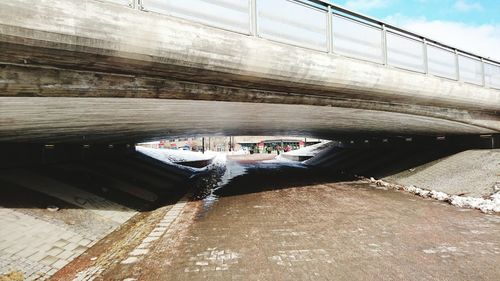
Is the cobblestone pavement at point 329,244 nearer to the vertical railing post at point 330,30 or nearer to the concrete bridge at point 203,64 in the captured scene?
the concrete bridge at point 203,64

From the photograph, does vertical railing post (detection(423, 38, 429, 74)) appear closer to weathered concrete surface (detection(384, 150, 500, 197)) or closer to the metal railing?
the metal railing

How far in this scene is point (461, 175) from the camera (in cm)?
1341

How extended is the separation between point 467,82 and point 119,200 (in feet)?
47.3

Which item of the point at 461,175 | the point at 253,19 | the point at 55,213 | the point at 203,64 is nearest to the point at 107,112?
the point at 203,64

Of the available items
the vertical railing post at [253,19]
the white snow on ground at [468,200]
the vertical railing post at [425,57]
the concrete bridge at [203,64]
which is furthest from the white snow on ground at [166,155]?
the vertical railing post at [425,57]

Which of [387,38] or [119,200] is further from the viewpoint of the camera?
[119,200]

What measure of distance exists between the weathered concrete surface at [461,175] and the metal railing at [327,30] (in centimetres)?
400

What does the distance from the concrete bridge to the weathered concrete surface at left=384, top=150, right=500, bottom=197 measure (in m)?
3.44

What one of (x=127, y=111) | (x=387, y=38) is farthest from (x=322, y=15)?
(x=127, y=111)

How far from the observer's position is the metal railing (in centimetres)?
629

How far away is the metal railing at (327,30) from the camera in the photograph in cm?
629

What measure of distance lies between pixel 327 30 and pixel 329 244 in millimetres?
5519

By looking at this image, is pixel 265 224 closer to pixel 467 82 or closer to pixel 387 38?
pixel 387 38

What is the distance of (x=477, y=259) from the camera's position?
5582 millimetres
